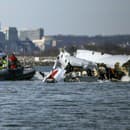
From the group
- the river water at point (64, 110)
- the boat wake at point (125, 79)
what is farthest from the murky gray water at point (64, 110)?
the boat wake at point (125, 79)

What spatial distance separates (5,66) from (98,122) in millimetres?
36035

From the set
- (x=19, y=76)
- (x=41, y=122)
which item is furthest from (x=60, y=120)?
(x=19, y=76)

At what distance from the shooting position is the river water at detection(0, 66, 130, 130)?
30391 mm

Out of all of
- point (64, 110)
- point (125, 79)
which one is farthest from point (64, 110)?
point (125, 79)

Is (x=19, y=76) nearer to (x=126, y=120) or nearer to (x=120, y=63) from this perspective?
(x=120, y=63)

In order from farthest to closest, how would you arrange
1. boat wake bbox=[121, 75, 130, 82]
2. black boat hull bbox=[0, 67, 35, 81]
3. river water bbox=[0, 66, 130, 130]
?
boat wake bbox=[121, 75, 130, 82] → black boat hull bbox=[0, 67, 35, 81] → river water bbox=[0, 66, 130, 130]

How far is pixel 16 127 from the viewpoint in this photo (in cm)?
2980

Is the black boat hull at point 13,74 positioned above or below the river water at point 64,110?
above

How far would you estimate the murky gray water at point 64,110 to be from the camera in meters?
30.4

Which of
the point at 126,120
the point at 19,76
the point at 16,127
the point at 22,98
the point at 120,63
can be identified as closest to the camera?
the point at 16,127

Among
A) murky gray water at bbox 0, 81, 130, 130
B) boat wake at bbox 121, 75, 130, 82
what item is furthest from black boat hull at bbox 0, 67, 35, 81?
murky gray water at bbox 0, 81, 130, 130

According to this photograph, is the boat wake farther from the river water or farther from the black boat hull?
the river water

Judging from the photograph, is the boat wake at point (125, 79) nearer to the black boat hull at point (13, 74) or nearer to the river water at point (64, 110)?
the black boat hull at point (13, 74)

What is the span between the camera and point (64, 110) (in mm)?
35906
